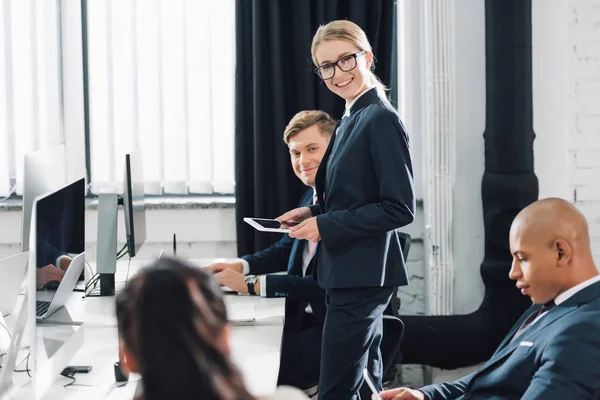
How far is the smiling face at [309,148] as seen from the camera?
2971 mm

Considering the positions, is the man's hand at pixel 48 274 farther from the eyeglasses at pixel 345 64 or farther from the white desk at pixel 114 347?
the eyeglasses at pixel 345 64

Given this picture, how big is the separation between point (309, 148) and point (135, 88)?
47.5 inches

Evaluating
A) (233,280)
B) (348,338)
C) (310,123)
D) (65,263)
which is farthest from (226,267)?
(65,263)

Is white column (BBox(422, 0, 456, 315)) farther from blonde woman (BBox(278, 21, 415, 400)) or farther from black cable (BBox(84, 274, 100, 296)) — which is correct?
black cable (BBox(84, 274, 100, 296))

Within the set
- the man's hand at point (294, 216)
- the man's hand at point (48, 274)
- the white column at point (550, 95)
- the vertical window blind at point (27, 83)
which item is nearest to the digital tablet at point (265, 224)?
the man's hand at point (294, 216)

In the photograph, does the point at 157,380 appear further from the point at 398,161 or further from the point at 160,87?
the point at 160,87

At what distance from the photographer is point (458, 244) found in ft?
12.3

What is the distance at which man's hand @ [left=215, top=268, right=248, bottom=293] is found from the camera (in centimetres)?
288

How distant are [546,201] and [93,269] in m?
1.98

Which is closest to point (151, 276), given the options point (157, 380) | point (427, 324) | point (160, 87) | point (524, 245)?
point (157, 380)

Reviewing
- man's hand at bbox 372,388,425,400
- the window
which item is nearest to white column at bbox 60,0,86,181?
the window

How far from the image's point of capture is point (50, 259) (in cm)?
186

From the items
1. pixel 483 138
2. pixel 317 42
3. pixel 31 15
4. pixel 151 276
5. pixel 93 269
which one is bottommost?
pixel 93 269

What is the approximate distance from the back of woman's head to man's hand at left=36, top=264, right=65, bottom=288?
84 cm
